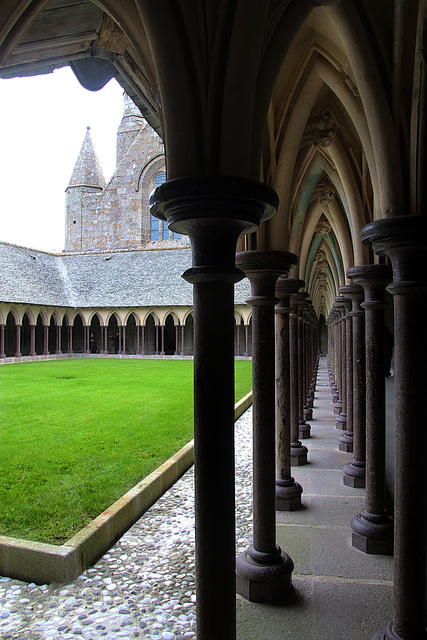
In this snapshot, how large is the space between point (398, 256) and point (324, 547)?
2612mm

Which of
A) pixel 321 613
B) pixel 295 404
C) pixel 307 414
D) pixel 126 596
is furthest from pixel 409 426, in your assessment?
pixel 307 414

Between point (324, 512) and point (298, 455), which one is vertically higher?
point (298, 455)

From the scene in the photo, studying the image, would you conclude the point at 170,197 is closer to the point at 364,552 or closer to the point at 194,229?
the point at 194,229

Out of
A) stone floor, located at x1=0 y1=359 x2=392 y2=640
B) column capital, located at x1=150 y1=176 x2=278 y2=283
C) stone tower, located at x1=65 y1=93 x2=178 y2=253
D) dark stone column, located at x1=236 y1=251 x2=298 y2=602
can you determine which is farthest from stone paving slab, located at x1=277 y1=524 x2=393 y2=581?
stone tower, located at x1=65 y1=93 x2=178 y2=253

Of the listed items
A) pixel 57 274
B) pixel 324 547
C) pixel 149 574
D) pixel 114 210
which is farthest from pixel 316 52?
pixel 114 210

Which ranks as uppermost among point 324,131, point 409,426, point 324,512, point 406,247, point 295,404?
point 324,131

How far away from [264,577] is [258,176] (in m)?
2.60

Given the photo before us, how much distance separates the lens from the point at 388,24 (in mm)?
3275

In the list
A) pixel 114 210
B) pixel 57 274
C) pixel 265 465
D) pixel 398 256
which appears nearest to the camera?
pixel 398 256

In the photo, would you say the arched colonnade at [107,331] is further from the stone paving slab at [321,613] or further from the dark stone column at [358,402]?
the stone paving slab at [321,613]

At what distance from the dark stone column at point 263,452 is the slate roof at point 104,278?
82.0 ft

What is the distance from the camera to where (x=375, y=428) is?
4.24 metres

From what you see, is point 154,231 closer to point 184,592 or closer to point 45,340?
point 45,340

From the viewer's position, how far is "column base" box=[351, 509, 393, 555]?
163 inches
